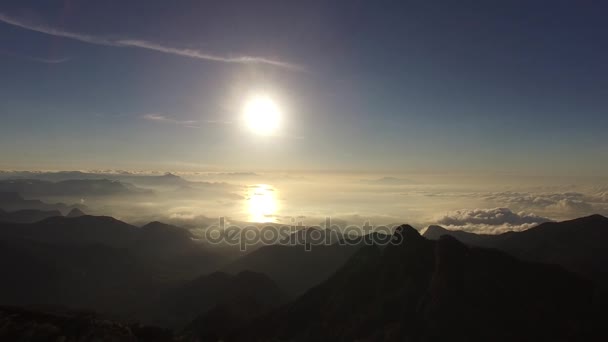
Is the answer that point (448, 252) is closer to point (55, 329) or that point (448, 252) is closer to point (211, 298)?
point (55, 329)

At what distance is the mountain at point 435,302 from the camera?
83.1 metres

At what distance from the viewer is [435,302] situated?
91.1 metres

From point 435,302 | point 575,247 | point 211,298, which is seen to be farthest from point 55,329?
point 575,247

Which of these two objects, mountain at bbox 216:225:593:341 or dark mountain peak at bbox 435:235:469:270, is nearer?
mountain at bbox 216:225:593:341

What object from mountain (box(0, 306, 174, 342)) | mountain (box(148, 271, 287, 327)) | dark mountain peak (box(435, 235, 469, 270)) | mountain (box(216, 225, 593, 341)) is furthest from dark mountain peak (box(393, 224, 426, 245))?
mountain (box(0, 306, 174, 342))

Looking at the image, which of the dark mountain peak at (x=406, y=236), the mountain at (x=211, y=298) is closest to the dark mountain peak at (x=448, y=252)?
the dark mountain peak at (x=406, y=236)

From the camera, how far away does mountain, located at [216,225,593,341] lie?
83.1 m

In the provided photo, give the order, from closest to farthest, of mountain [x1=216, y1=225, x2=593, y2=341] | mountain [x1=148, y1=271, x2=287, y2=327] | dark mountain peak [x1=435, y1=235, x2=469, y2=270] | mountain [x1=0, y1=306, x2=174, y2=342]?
mountain [x1=0, y1=306, x2=174, y2=342], mountain [x1=216, y1=225, x2=593, y2=341], dark mountain peak [x1=435, y1=235, x2=469, y2=270], mountain [x1=148, y1=271, x2=287, y2=327]

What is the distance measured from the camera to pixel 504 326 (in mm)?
82250

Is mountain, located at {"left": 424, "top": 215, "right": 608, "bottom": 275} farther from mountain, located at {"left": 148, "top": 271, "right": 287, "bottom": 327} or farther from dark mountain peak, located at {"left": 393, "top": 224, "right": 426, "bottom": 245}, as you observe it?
mountain, located at {"left": 148, "top": 271, "right": 287, "bottom": 327}

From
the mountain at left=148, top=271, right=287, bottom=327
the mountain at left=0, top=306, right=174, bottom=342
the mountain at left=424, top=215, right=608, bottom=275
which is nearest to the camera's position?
the mountain at left=0, top=306, right=174, bottom=342

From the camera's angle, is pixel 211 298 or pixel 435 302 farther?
pixel 211 298

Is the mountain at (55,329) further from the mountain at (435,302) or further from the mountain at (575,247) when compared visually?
the mountain at (575,247)

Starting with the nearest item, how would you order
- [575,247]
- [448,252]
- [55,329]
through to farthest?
[55,329] < [448,252] < [575,247]
